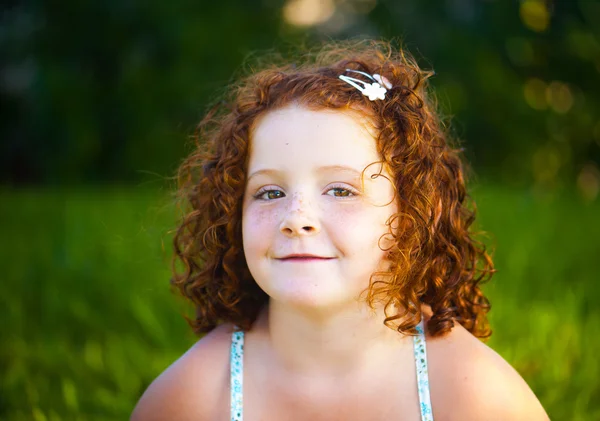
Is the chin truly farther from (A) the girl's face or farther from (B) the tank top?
(B) the tank top

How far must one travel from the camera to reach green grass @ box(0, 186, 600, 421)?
2469 mm

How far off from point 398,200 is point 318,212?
0.85 ft

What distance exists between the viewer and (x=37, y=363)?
8.97 ft

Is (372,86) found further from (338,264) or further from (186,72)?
(186,72)

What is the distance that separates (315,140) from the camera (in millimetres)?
1731

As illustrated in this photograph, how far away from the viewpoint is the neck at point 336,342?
1.82m

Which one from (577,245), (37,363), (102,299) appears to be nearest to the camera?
(37,363)

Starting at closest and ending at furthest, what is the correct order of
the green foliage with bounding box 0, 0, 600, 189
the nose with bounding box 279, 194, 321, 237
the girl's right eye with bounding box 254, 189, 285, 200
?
the nose with bounding box 279, 194, 321, 237 < the girl's right eye with bounding box 254, 189, 285, 200 < the green foliage with bounding box 0, 0, 600, 189

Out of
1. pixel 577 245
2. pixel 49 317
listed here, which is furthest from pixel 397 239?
pixel 577 245

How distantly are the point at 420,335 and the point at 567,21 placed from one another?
7.74 metres

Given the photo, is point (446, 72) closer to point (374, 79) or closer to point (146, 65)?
point (146, 65)

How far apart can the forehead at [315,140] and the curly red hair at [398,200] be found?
0.11ft

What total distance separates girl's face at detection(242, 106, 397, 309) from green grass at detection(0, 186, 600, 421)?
0.45 meters

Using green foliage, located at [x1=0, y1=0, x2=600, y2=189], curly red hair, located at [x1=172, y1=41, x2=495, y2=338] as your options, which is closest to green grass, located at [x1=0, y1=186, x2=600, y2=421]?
curly red hair, located at [x1=172, y1=41, x2=495, y2=338]
